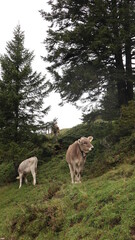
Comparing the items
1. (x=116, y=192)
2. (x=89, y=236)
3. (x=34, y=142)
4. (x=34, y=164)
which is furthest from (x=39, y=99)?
(x=89, y=236)

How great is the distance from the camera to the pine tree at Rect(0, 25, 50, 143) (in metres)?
18.4

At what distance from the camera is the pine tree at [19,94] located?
18.4 meters

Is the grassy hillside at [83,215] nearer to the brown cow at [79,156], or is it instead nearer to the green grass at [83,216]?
the green grass at [83,216]

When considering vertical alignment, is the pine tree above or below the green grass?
above

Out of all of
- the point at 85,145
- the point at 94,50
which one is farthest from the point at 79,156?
the point at 94,50

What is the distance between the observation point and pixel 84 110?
17906 mm

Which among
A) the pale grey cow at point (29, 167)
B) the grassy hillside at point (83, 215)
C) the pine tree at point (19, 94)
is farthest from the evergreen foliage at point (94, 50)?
the grassy hillside at point (83, 215)

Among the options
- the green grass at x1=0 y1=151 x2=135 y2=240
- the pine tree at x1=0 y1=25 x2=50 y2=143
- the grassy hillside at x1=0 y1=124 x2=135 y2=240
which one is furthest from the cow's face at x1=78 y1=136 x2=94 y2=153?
the pine tree at x1=0 y1=25 x2=50 y2=143

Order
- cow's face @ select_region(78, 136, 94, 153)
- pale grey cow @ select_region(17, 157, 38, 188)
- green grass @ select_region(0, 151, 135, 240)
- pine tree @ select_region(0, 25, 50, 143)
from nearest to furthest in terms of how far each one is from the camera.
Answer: green grass @ select_region(0, 151, 135, 240), cow's face @ select_region(78, 136, 94, 153), pale grey cow @ select_region(17, 157, 38, 188), pine tree @ select_region(0, 25, 50, 143)

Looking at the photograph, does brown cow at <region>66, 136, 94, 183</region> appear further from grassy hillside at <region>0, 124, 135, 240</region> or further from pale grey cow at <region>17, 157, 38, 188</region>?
pale grey cow at <region>17, 157, 38, 188</region>

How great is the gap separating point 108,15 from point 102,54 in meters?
2.41

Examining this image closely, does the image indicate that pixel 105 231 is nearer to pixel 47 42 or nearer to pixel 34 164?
pixel 34 164

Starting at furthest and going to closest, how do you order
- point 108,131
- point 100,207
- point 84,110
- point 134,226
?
1. point 84,110
2. point 108,131
3. point 100,207
4. point 134,226

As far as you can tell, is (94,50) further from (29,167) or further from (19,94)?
(29,167)
